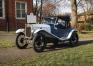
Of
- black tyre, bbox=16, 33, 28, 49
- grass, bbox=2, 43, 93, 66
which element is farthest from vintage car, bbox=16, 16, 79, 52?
grass, bbox=2, 43, 93, 66

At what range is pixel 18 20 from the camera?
3241cm

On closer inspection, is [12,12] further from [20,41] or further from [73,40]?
[20,41]

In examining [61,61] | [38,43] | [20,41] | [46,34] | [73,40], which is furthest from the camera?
[73,40]

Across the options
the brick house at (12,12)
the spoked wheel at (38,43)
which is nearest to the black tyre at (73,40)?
the spoked wheel at (38,43)

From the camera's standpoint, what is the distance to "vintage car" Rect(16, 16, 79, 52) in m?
14.0

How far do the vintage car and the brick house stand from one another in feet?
48.8

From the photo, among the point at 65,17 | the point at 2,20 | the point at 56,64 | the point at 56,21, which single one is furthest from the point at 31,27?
the point at 2,20

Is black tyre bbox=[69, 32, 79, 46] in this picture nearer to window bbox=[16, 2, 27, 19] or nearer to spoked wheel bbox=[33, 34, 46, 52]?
spoked wheel bbox=[33, 34, 46, 52]

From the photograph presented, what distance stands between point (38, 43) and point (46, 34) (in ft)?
2.85

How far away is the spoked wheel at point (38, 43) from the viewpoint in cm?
1377

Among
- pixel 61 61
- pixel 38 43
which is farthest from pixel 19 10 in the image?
pixel 61 61

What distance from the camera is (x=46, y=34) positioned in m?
14.6

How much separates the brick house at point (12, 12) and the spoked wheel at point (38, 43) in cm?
1715

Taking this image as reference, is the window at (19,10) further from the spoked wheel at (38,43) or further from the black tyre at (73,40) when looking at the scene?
the spoked wheel at (38,43)
